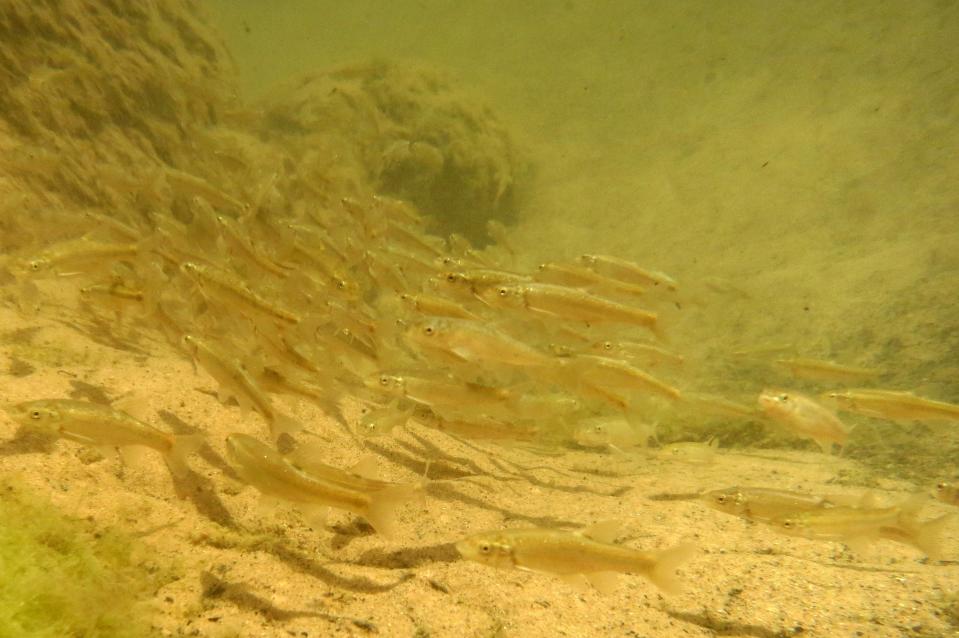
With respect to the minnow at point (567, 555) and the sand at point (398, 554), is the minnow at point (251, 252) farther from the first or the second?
the minnow at point (567, 555)

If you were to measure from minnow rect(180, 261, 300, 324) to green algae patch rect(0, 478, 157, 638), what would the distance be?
2.42 m

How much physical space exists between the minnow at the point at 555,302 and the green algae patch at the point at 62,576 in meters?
3.25

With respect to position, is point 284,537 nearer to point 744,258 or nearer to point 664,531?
point 664,531

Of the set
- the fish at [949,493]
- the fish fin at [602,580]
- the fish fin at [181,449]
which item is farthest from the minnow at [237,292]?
the fish at [949,493]

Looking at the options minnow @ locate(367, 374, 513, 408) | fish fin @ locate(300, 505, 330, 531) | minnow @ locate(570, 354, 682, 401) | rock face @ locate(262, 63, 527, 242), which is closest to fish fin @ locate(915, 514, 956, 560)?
minnow @ locate(570, 354, 682, 401)

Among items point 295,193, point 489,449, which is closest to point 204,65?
point 295,193

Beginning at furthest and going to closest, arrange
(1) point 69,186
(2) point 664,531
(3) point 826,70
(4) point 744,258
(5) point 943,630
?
(3) point 826,70
(4) point 744,258
(1) point 69,186
(2) point 664,531
(5) point 943,630

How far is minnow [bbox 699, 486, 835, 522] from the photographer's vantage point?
3951mm

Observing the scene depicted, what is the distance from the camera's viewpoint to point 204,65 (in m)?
13.4

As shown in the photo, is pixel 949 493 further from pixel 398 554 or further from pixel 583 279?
pixel 398 554

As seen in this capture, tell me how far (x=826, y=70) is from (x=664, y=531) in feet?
68.9

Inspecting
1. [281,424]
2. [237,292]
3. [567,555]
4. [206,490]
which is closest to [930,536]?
[567,555]

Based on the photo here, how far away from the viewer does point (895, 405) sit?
5.24 metres

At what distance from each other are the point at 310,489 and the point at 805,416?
14.7 ft
